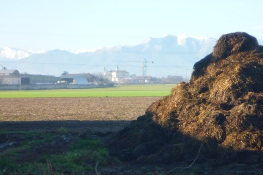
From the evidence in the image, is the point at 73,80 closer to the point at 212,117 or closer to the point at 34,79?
the point at 34,79

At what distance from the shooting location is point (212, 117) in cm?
1380

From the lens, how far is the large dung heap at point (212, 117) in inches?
513

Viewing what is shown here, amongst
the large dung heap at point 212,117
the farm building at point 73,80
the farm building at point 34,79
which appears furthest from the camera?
the farm building at point 73,80

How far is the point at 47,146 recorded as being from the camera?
17.0m

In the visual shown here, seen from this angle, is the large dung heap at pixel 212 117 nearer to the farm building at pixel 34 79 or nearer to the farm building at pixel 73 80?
the farm building at pixel 34 79

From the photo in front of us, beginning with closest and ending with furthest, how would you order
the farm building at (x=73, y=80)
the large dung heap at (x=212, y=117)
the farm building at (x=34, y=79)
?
the large dung heap at (x=212, y=117), the farm building at (x=34, y=79), the farm building at (x=73, y=80)

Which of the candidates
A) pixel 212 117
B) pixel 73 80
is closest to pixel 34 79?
pixel 73 80

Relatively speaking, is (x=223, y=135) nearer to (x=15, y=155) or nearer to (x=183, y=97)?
(x=183, y=97)

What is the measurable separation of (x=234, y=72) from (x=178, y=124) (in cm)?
234

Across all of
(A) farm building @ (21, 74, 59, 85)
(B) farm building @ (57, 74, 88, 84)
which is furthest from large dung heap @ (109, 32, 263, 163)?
(B) farm building @ (57, 74, 88, 84)

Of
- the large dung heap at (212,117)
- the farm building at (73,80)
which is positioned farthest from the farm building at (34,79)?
the large dung heap at (212,117)

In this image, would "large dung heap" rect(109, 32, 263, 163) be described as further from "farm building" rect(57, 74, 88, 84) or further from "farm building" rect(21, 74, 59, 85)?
"farm building" rect(57, 74, 88, 84)

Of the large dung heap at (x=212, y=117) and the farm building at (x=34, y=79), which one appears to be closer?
the large dung heap at (x=212, y=117)

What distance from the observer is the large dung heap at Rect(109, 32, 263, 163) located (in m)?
13.0
